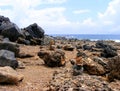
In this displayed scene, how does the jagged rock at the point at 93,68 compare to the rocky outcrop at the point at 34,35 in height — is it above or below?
below

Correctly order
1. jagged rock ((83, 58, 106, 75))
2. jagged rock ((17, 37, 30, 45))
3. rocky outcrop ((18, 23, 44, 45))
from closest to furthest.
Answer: jagged rock ((83, 58, 106, 75)) → jagged rock ((17, 37, 30, 45)) → rocky outcrop ((18, 23, 44, 45))

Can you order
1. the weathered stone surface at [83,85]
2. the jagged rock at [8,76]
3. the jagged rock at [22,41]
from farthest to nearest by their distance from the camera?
the jagged rock at [22,41], the jagged rock at [8,76], the weathered stone surface at [83,85]

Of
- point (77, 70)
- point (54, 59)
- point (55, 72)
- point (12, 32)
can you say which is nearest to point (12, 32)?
point (12, 32)

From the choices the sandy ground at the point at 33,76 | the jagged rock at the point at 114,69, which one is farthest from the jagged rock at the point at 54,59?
the jagged rock at the point at 114,69

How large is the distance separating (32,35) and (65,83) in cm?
1798

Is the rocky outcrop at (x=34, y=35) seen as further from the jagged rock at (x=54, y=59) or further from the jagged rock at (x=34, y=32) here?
the jagged rock at (x=54, y=59)

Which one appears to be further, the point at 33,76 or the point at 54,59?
the point at 54,59

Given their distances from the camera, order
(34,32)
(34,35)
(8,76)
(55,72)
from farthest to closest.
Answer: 1. (34,32)
2. (34,35)
3. (55,72)
4. (8,76)

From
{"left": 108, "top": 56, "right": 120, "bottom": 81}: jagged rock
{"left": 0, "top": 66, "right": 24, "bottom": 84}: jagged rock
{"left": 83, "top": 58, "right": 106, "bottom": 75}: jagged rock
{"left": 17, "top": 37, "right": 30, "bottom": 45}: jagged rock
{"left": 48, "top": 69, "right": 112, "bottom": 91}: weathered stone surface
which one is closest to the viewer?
{"left": 48, "top": 69, "right": 112, "bottom": 91}: weathered stone surface

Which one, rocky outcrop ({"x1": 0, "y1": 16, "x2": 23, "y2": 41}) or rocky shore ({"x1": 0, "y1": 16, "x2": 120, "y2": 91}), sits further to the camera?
rocky outcrop ({"x1": 0, "y1": 16, "x2": 23, "y2": 41})

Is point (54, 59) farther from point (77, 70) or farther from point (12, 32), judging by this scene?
point (12, 32)

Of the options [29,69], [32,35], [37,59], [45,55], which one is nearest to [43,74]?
[29,69]

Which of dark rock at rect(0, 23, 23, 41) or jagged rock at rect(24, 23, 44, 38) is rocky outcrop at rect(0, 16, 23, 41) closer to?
dark rock at rect(0, 23, 23, 41)

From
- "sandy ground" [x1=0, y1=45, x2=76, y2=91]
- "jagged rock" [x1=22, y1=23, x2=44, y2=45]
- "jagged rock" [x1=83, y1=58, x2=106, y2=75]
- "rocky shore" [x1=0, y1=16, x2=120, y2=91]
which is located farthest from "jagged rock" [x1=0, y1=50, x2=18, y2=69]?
"jagged rock" [x1=22, y1=23, x2=44, y2=45]
